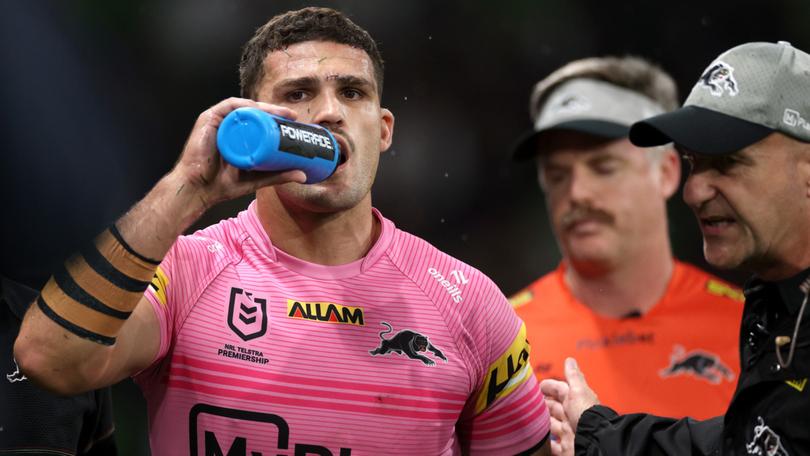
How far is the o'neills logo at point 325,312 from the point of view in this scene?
8.07ft

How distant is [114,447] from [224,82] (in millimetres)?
1251

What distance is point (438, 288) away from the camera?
2.62 metres

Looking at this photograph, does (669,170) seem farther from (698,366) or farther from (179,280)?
(179,280)

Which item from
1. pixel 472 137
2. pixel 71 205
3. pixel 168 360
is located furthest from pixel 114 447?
pixel 472 137

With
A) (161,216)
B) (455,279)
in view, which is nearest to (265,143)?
(161,216)

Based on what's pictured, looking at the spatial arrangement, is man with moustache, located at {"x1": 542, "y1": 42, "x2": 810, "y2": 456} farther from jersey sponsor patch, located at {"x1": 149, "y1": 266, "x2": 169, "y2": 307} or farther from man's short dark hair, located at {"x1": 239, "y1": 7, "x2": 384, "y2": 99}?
jersey sponsor patch, located at {"x1": 149, "y1": 266, "x2": 169, "y2": 307}

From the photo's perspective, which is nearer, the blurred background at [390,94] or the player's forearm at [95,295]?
the player's forearm at [95,295]

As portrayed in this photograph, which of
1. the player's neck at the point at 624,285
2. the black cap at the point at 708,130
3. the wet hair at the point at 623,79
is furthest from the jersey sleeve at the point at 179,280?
the wet hair at the point at 623,79

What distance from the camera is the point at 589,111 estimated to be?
14.5 feet

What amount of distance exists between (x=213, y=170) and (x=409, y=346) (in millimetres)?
729

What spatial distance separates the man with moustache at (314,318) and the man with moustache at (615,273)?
1.56 m

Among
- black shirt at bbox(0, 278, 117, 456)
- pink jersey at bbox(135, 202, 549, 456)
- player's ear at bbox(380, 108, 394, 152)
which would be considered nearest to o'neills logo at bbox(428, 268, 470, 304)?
pink jersey at bbox(135, 202, 549, 456)

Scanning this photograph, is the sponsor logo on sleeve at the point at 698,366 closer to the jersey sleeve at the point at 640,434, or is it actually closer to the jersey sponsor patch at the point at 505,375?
the jersey sleeve at the point at 640,434

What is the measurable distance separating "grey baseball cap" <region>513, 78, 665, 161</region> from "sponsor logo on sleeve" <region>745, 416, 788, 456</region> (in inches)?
84.2
